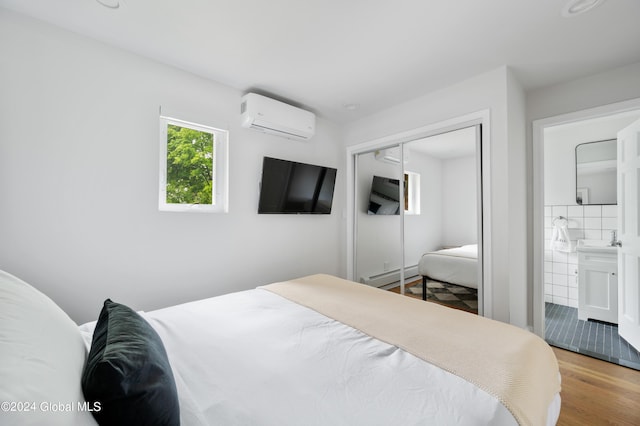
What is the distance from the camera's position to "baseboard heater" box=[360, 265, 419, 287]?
295 centimetres

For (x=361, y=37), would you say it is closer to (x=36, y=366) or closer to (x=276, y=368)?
(x=276, y=368)

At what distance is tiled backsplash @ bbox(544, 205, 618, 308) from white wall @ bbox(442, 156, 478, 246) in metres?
2.01

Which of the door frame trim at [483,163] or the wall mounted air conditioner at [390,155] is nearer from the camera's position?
the door frame trim at [483,163]

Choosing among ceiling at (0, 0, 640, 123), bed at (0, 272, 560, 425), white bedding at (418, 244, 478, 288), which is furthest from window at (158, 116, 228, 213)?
white bedding at (418, 244, 478, 288)

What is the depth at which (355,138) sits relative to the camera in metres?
3.52

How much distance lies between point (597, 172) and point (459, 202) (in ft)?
7.25

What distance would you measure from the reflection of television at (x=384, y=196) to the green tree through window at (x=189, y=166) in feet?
6.52

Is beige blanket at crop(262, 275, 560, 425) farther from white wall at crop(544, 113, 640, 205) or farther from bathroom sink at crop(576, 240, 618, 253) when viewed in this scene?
white wall at crop(544, 113, 640, 205)

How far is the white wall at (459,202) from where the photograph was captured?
96.1 inches

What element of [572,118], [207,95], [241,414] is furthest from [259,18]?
[572,118]

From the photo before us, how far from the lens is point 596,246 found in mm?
2941

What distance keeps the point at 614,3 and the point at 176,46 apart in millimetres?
2905

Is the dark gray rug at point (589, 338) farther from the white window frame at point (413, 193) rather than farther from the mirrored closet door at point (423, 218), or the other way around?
the white window frame at point (413, 193)

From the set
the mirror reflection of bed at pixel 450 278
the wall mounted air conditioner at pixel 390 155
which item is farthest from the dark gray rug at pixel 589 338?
the wall mounted air conditioner at pixel 390 155
